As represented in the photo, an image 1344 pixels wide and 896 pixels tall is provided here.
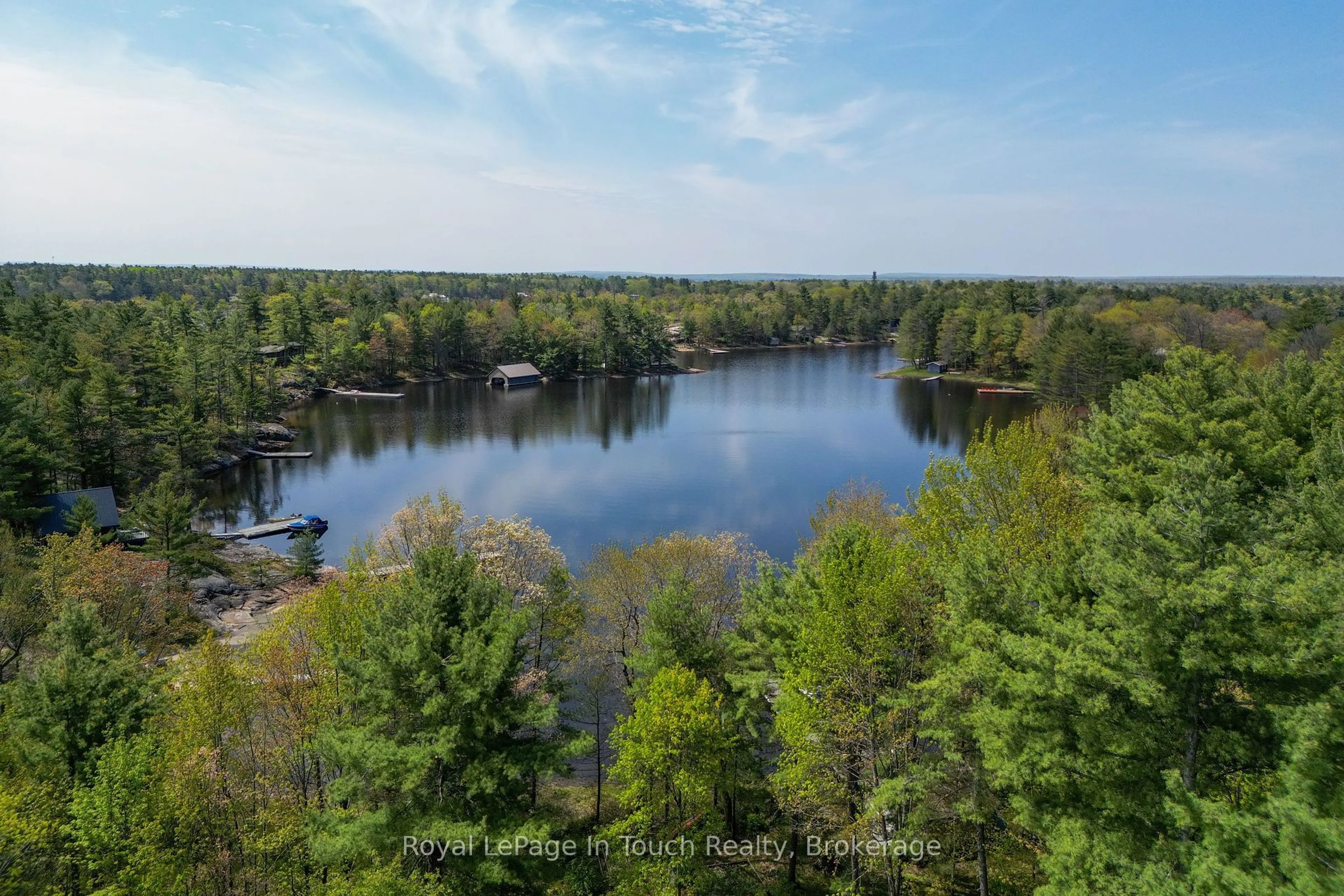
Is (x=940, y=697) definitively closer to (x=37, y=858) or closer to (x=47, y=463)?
(x=37, y=858)

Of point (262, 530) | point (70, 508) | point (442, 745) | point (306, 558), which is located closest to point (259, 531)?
point (262, 530)

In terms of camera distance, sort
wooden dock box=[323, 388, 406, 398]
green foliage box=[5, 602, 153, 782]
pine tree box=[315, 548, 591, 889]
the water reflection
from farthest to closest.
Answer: wooden dock box=[323, 388, 406, 398]
the water reflection
pine tree box=[315, 548, 591, 889]
green foliage box=[5, 602, 153, 782]

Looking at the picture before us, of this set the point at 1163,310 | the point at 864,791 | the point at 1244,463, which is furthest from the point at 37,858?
the point at 1163,310

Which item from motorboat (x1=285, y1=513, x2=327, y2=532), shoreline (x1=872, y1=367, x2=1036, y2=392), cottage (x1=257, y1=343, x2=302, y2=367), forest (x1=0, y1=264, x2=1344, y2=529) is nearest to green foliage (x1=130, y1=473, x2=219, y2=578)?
forest (x1=0, y1=264, x2=1344, y2=529)

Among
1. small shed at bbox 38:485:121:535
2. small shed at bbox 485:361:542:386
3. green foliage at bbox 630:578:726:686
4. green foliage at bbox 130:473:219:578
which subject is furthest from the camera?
small shed at bbox 485:361:542:386

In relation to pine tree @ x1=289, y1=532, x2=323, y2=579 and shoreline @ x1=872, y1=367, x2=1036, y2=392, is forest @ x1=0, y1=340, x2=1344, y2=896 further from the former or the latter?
shoreline @ x1=872, y1=367, x2=1036, y2=392

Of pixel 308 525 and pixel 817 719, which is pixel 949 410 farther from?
pixel 817 719

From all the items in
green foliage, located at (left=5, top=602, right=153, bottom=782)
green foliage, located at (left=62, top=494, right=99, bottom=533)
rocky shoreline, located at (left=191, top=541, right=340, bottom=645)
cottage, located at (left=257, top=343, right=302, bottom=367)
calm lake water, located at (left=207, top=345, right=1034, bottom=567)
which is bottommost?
rocky shoreline, located at (left=191, top=541, right=340, bottom=645)

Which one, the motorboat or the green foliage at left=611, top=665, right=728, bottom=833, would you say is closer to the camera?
the green foliage at left=611, top=665, right=728, bottom=833
